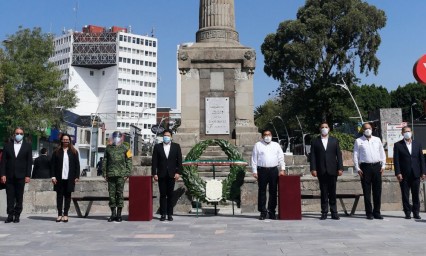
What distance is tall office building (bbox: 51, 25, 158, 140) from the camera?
416 ft

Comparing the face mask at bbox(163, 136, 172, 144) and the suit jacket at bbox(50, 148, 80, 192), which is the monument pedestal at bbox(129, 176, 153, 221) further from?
the suit jacket at bbox(50, 148, 80, 192)

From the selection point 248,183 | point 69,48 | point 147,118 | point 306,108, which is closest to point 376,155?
point 248,183

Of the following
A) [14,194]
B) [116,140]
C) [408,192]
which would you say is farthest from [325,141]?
[14,194]

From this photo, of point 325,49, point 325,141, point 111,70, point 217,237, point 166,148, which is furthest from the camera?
point 111,70

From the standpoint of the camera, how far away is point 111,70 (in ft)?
422

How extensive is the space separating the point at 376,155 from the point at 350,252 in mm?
4743

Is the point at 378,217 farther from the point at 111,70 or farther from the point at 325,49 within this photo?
the point at 111,70

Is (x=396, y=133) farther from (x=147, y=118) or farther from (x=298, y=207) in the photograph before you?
(x=147, y=118)

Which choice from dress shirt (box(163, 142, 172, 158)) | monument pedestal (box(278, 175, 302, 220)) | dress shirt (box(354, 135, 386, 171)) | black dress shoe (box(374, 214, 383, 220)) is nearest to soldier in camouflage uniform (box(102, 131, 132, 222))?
dress shirt (box(163, 142, 172, 158))

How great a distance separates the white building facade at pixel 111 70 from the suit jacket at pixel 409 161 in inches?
4515

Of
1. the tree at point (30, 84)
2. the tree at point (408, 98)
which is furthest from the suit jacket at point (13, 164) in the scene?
the tree at point (408, 98)

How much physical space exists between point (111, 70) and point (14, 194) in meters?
121

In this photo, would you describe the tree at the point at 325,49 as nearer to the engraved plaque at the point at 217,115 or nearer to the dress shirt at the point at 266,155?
the engraved plaque at the point at 217,115

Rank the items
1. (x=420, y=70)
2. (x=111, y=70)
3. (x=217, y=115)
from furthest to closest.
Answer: (x=111, y=70) → (x=217, y=115) → (x=420, y=70)
